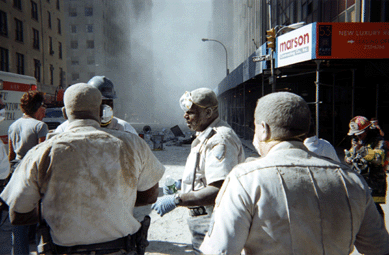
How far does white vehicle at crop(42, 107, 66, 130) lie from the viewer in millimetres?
11031

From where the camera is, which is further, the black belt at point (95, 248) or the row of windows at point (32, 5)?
the row of windows at point (32, 5)

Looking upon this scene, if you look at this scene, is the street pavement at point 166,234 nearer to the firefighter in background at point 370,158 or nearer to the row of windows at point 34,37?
the firefighter in background at point 370,158

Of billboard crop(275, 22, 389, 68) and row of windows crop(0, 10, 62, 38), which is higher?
row of windows crop(0, 10, 62, 38)

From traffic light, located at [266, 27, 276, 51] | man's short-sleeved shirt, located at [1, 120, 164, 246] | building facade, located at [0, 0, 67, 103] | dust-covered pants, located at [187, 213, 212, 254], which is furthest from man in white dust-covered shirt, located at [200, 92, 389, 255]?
building facade, located at [0, 0, 67, 103]

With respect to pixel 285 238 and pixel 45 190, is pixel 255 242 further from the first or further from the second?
pixel 45 190

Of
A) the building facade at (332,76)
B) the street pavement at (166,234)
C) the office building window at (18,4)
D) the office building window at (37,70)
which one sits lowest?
the street pavement at (166,234)

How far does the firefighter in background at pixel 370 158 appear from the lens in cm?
373

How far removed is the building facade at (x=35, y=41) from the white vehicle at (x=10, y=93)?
12.4m

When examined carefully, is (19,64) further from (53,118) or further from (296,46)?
(296,46)

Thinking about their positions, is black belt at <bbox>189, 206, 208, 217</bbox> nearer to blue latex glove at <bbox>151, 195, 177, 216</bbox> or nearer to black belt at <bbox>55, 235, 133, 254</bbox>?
blue latex glove at <bbox>151, 195, 177, 216</bbox>

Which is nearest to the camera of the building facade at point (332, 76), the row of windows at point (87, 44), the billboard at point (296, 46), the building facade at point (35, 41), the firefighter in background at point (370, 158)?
the firefighter in background at point (370, 158)

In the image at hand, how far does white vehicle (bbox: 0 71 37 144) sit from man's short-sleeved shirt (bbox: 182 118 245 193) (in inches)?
289

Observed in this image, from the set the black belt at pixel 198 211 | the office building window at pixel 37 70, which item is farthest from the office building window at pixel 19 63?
the black belt at pixel 198 211

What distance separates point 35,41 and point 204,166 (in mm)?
32653
